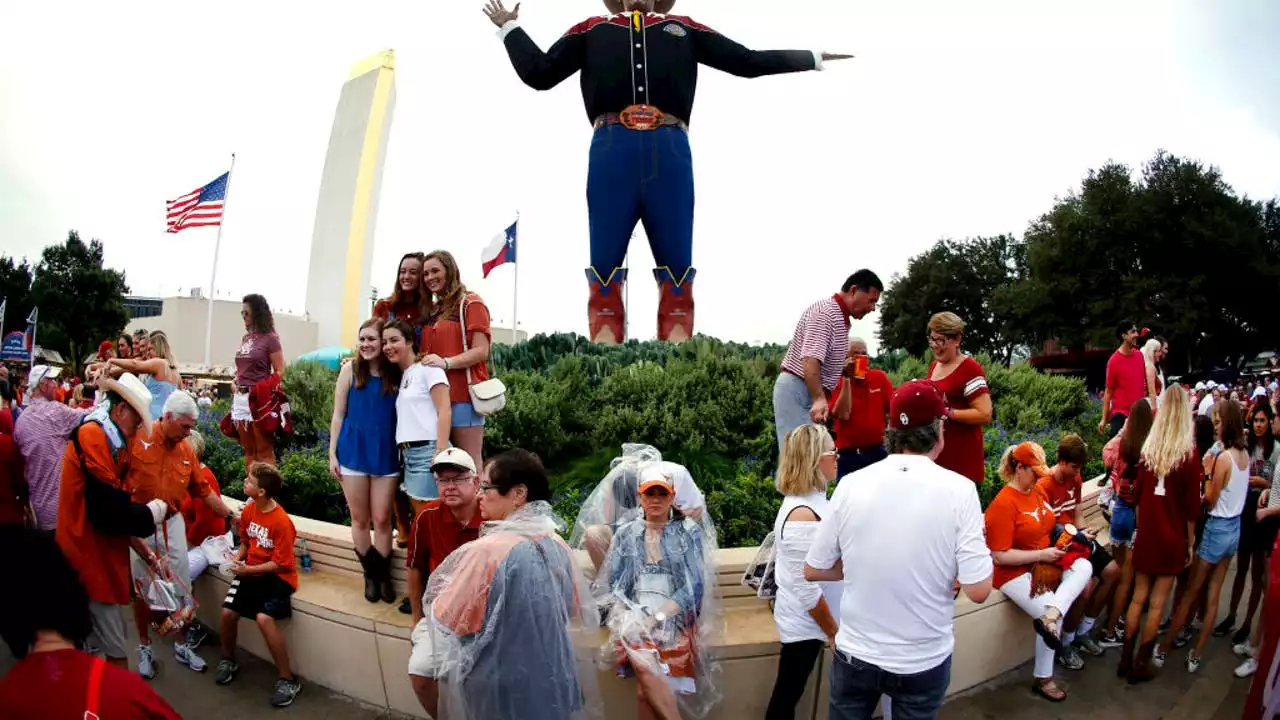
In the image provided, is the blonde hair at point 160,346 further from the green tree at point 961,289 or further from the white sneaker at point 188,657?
the green tree at point 961,289

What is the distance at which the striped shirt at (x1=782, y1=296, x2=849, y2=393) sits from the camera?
4430mm

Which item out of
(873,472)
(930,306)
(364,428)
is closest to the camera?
(873,472)

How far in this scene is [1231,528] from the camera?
14.8 feet

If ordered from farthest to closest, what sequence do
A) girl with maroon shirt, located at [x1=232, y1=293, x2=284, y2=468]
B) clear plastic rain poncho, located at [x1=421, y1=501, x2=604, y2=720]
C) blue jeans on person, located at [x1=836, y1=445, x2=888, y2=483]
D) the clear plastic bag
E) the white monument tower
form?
the white monument tower < girl with maroon shirt, located at [x1=232, y1=293, x2=284, y2=468] < blue jeans on person, located at [x1=836, y1=445, x2=888, y2=483] < the clear plastic bag < clear plastic rain poncho, located at [x1=421, y1=501, x2=604, y2=720]

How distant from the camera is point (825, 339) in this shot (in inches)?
174

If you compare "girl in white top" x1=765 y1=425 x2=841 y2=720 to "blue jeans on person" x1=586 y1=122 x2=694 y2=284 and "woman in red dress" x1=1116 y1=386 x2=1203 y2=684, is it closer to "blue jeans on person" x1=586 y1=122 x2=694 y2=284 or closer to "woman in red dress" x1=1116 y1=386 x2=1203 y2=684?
"woman in red dress" x1=1116 y1=386 x2=1203 y2=684

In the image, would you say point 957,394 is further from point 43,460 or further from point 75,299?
point 75,299

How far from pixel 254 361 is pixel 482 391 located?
2513mm

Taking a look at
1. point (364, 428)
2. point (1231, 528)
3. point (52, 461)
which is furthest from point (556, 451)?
point (1231, 528)

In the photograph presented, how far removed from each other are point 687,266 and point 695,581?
4969mm

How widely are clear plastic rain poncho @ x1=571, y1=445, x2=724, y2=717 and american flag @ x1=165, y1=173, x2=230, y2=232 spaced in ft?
57.6

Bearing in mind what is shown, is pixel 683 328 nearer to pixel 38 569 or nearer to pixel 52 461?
pixel 52 461

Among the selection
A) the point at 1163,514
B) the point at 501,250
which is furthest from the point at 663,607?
the point at 501,250

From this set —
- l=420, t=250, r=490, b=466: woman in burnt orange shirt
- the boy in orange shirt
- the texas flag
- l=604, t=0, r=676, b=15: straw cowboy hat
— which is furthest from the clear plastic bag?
the texas flag
